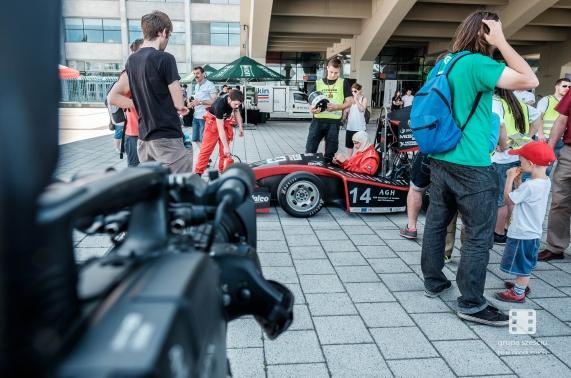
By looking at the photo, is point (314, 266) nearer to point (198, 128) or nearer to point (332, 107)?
point (332, 107)

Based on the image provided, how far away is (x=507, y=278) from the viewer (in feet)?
12.6

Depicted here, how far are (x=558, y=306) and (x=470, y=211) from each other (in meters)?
1.11

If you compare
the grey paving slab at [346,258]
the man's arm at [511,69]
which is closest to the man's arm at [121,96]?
the grey paving slab at [346,258]

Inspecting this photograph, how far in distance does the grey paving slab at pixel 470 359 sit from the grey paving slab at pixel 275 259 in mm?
1605

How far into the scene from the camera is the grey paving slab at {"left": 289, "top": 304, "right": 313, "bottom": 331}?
296 centimetres

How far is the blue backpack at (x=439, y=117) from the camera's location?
9.64 ft

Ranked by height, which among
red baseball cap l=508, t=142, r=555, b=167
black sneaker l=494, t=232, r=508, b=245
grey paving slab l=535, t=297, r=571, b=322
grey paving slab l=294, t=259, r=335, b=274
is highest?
red baseball cap l=508, t=142, r=555, b=167

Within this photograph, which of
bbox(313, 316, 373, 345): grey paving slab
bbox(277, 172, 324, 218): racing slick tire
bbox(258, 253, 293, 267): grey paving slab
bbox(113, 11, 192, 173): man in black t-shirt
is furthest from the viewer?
bbox(277, 172, 324, 218): racing slick tire

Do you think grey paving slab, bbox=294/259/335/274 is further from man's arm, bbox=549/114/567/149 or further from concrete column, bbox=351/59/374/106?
concrete column, bbox=351/59/374/106

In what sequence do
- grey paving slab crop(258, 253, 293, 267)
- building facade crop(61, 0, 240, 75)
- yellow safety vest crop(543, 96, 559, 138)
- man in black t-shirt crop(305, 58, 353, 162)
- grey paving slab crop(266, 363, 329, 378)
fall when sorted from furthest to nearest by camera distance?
building facade crop(61, 0, 240, 75), man in black t-shirt crop(305, 58, 353, 162), yellow safety vest crop(543, 96, 559, 138), grey paving slab crop(258, 253, 293, 267), grey paving slab crop(266, 363, 329, 378)

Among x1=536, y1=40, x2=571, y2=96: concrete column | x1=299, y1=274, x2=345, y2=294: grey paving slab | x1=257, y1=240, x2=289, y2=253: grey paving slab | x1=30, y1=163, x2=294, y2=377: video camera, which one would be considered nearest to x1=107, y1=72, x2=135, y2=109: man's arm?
x1=257, y1=240, x2=289, y2=253: grey paving slab

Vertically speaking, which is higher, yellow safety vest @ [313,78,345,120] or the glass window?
the glass window

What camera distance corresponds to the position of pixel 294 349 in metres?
2.71

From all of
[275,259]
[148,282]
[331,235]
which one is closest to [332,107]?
[331,235]
